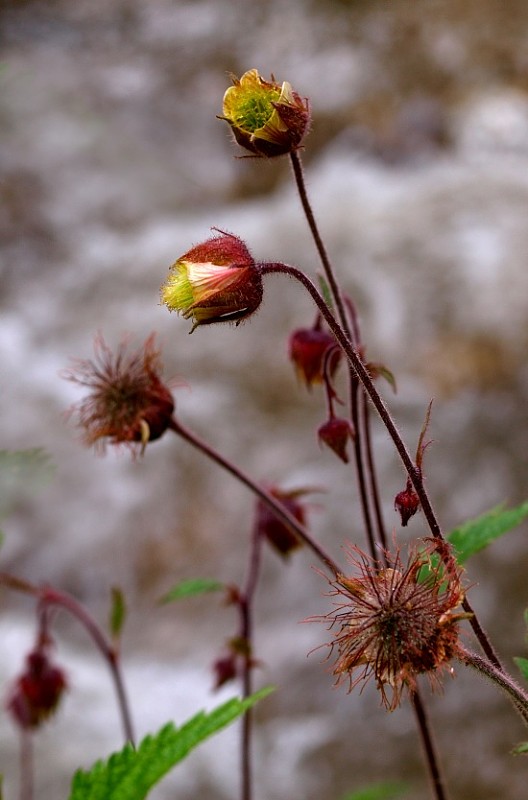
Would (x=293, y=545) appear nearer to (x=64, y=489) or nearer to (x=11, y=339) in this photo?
(x=64, y=489)

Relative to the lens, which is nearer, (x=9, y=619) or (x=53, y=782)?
(x=53, y=782)

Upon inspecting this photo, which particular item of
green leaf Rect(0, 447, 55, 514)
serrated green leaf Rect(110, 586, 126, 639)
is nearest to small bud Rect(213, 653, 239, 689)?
serrated green leaf Rect(110, 586, 126, 639)

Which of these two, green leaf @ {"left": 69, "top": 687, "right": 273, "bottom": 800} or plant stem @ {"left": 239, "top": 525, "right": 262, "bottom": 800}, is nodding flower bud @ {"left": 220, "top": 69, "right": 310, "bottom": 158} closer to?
green leaf @ {"left": 69, "top": 687, "right": 273, "bottom": 800}

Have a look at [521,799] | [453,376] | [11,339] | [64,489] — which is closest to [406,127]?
[453,376]

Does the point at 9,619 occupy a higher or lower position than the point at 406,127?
lower

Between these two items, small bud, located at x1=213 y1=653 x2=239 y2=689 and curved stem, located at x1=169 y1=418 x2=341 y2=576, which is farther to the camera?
small bud, located at x1=213 y1=653 x2=239 y2=689

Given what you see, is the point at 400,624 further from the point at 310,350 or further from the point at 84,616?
the point at 84,616
